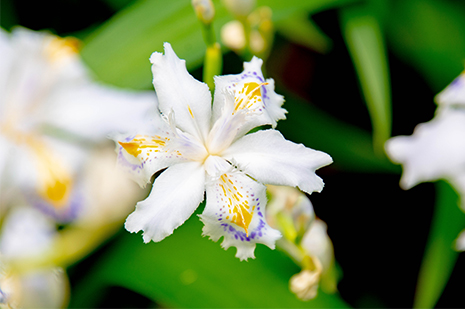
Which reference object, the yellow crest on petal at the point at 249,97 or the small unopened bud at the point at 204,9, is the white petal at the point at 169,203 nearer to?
the yellow crest on petal at the point at 249,97

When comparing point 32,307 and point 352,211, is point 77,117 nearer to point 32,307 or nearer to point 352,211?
point 32,307

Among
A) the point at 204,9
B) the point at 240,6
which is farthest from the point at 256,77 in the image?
the point at 240,6

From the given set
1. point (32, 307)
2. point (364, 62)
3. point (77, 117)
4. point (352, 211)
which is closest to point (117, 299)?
point (32, 307)

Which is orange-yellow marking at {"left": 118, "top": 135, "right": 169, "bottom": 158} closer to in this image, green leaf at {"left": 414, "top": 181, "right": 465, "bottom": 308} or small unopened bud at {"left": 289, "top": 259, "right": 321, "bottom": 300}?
small unopened bud at {"left": 289, "top": 259, "right": 321, "bottom": 300}

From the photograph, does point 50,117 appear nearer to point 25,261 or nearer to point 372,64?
point 25,261

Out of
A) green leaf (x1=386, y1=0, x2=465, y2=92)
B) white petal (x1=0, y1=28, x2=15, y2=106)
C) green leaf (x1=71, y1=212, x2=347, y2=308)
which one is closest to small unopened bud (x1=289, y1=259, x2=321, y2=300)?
green leaf (x1=71, y1=212, x2=347, y2=308)

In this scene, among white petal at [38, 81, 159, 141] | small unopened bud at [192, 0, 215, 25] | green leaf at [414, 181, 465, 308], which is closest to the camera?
small unopened bud at [192, 0, 215, 25]
